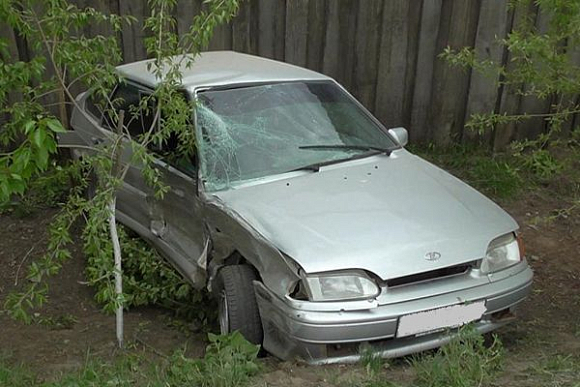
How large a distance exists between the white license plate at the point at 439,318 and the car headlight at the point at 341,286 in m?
0.23

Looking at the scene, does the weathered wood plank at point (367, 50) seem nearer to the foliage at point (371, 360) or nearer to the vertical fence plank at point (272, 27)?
the vertical fence plank at point (272, 27)

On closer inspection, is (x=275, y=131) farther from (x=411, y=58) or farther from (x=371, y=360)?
(x=411, y=58)

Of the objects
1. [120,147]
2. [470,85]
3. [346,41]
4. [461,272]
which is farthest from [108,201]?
[470,85]

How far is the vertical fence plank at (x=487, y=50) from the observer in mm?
7414

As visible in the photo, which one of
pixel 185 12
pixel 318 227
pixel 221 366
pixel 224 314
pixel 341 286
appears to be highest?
pixel 185 12

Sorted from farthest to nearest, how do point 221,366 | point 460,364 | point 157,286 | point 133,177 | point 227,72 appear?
point 133,177
point 227,72
point 157,286
point 221,366
point 460,364

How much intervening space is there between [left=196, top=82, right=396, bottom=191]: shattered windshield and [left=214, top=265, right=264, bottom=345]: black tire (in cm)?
63

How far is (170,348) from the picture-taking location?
457 centimetres

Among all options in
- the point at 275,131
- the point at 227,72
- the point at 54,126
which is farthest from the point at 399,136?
the point at 54,126

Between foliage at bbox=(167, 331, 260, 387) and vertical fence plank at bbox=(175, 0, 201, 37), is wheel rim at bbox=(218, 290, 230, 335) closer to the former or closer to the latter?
foliage at bbox=(167, 331, 260, 387)

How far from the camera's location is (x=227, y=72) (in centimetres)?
520

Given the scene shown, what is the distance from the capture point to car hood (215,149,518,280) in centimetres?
374

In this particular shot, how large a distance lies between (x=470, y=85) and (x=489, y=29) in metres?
0.61

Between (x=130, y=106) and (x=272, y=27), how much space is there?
277cm
